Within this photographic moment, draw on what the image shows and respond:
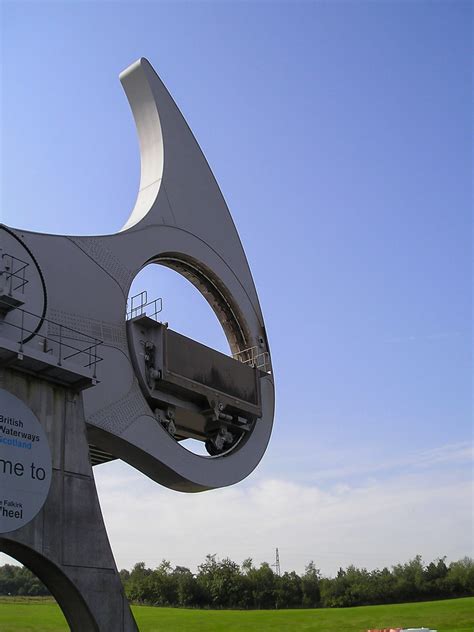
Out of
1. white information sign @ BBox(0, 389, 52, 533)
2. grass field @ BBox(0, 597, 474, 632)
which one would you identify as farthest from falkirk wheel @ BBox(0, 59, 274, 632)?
grass field @ BBox(0, 597, 474, 632)

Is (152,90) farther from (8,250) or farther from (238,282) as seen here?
(8,250)

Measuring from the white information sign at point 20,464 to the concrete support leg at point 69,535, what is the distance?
0.14 meters

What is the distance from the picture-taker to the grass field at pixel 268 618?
112ft

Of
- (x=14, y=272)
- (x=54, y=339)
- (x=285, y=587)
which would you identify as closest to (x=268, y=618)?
(x=285, y=587)

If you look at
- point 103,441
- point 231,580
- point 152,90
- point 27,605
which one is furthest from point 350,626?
point 152,90

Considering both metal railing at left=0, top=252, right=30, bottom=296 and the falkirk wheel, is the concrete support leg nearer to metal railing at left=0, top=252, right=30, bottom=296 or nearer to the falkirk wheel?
the falkirk wheel

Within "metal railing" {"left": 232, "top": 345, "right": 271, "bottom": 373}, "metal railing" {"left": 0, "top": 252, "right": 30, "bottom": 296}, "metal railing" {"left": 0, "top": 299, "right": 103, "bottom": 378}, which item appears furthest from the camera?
"metal railing" {"left": 232, "top": 345, "right": 271, "bottom": 373}

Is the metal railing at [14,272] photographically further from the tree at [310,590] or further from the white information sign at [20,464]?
the tree at [310,590]

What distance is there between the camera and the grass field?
34219 millimetres

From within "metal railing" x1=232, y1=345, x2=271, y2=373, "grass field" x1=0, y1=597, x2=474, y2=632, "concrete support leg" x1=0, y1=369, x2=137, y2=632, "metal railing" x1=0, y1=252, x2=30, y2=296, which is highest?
"metal railing" x1=232, y1=345, x2=271, y2=373

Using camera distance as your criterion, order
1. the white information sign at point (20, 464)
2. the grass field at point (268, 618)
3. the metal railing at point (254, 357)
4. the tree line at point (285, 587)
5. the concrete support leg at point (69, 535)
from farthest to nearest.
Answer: the tree line at point (285, 587)
the grass field at point (268, 618)
the metal railing at point (254, 357)
the concrete support leg at point (69, 535)
the white information sign at point (20, 464)

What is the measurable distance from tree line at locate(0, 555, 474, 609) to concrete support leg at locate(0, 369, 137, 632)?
114 feet

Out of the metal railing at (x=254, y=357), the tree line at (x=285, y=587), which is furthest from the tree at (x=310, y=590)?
the metal railing at (x=254, y=357)

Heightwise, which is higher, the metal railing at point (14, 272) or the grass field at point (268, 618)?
the metal railing at point (14, 272)
